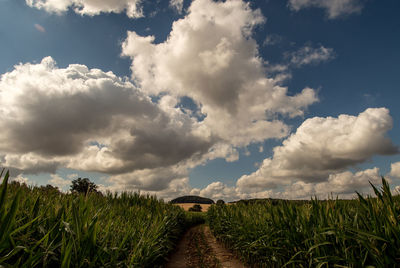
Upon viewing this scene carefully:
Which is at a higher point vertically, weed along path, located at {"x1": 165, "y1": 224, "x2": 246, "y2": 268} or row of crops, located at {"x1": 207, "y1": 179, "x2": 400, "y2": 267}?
row of crops, located at {"x1": 207, "y1": 179, "x2": 400, "y2": 267}

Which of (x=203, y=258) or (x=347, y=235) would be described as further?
(x=203, y=258)

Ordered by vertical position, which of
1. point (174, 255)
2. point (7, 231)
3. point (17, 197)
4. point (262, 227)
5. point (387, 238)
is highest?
point (17, 197)

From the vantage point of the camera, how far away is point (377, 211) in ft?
11.5

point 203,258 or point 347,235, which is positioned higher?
point 347,235

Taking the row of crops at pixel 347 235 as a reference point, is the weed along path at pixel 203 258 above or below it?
below

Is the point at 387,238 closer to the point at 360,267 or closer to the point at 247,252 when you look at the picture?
the point at 360,267

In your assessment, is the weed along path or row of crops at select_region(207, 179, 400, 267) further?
the weed along path

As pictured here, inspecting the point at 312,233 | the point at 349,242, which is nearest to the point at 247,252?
the point at 312,233

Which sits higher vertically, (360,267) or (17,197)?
(17,197)

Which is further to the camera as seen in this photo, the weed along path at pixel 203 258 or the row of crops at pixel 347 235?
the weed along path at pixel 203 258

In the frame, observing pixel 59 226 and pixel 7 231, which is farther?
pixel 59 226

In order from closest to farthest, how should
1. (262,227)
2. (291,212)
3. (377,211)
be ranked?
(377,211) → (291,212) → (262,227)

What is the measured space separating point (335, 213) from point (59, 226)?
15.4 ft

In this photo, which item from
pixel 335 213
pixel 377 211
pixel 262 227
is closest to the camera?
pixel 377 211
